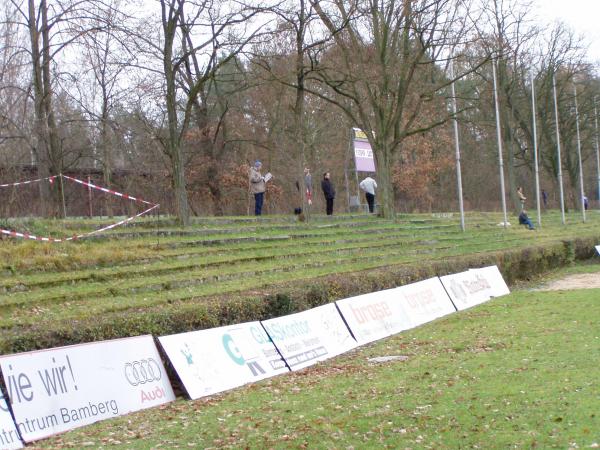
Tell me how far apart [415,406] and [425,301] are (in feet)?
31.3

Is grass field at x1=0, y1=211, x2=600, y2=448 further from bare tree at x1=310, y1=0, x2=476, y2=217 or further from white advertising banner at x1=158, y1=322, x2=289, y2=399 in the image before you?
bare tree at x1=310, y1=0, x2=476, y2=217

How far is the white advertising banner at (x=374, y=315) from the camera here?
13.9 m

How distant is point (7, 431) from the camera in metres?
7.25

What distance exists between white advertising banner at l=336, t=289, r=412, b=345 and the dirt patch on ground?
7.27m

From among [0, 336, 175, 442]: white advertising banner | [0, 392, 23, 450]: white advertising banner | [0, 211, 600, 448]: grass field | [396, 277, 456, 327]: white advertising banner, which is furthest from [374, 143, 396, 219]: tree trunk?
[0, 392, 23, 450]: white advertising banner

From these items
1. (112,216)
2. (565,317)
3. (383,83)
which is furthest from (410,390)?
(383,83)

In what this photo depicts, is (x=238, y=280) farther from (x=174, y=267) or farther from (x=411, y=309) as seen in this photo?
(x=411, y=309)

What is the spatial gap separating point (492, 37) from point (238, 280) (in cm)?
2273

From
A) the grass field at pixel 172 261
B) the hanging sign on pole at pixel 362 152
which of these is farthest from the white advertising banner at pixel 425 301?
the hanging sign on pole at pixel 362 152

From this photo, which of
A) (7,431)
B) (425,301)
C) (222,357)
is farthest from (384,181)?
(7,431)

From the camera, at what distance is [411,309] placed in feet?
53.2

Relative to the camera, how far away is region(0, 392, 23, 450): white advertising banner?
7.17 m

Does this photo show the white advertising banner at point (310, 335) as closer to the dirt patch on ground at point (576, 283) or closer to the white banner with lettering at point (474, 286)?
the white banner with lettering at point (474, 286)

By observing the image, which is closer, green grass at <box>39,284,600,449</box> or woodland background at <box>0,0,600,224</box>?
green grass at <box>39,284,600,449</box>
